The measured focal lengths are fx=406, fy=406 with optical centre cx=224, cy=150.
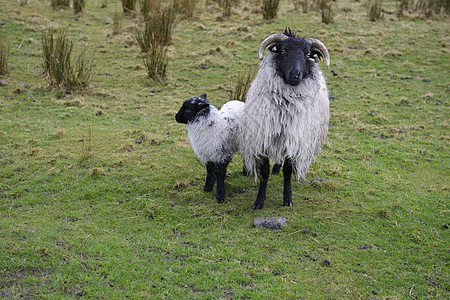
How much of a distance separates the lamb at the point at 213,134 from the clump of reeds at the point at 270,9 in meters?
8.30

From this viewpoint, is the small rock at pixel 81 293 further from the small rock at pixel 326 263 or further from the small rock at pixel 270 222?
the small rock at pixel 326 263

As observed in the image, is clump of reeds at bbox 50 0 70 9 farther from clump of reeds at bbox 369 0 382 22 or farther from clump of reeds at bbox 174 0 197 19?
clump of reeds at bbox 369 0 382 22

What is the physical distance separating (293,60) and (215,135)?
144 cm

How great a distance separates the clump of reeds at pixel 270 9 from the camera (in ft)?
42.2

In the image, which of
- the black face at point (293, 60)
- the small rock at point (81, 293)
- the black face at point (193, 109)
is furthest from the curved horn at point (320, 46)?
the small rock at point (81, 293)

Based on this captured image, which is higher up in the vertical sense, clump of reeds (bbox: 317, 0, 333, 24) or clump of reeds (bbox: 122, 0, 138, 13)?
clump of reeds (bbox: 317, 0, 333, 24)

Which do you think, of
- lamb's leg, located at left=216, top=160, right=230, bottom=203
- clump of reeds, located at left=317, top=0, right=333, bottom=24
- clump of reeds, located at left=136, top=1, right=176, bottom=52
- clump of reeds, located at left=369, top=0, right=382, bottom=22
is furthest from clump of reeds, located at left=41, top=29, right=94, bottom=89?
clump of reeds, located at left=369, top=0, right=382, bottom=22

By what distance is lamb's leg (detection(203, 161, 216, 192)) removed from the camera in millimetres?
5676

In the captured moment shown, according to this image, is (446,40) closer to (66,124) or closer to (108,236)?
(66,124)

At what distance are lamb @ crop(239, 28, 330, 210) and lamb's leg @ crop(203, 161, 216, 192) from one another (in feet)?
1.92

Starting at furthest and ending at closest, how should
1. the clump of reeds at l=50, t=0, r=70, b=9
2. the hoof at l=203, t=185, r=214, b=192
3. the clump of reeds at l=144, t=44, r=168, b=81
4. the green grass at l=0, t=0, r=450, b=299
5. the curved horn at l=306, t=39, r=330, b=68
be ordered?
the clump of reeds at l=50, t=0, r=70, b=9 < the clump of reeds at l=144, t=44, r=168, b=81 < the hoof at l=203, t=185, r=214, b=192 < the curved horn at l=306, t=39, r=330, b=68 < the green grass at l=0, t=0, r=450, b=299

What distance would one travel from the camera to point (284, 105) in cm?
502

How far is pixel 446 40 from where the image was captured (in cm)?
1206

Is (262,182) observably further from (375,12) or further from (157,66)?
(375,12)
